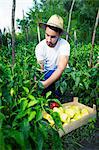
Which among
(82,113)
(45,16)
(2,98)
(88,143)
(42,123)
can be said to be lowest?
(88,143)

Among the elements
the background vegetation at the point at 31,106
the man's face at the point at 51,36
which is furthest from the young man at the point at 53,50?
the background vegetation at the point at 31,106

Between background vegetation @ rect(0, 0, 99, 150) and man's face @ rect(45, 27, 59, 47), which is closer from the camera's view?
background vegetation @ rect(0, 0, 99, 150)

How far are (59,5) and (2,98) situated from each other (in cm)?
1367

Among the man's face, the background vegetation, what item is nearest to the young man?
the man's face

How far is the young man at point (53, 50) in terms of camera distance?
8.54 ft

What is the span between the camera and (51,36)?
2.61 meters

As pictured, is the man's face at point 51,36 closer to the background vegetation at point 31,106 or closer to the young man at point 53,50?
the young man at point 53,50

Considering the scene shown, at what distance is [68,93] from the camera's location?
3.72 metres

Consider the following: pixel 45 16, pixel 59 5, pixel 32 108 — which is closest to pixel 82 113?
pixel 32 108

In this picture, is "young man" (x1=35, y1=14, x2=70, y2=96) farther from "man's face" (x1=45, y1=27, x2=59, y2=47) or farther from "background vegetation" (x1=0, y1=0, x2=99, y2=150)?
"background vegetation" (x1=0, y1=0, x2=99, y2=150)

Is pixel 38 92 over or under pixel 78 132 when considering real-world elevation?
over

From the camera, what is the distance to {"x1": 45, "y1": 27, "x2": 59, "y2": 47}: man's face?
2.58 m

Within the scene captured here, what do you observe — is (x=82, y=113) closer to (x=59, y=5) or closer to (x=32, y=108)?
(x=32, y=108)

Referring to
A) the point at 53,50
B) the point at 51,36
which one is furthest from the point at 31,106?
the point at 53,50
